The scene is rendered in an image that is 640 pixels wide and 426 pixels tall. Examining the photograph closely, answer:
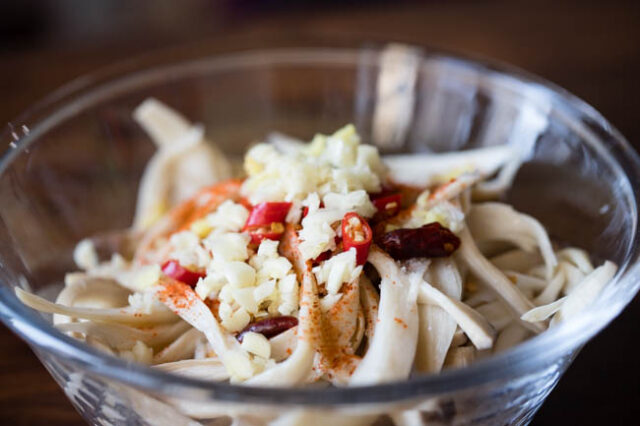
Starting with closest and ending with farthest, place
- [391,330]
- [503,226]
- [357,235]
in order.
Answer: [391,330], [357,235], [503,226]

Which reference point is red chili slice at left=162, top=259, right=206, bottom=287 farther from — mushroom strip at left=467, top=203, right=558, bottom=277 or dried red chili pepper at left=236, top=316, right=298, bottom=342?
mushroom strip at left=467, top=203, right=558, bottom=277

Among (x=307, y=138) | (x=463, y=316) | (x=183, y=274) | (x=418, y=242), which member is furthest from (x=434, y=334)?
(x=307, y=138)

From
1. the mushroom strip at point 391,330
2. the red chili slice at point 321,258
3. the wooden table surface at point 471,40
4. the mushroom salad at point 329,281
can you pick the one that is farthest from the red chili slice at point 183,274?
the wooden table surface at point 471,40

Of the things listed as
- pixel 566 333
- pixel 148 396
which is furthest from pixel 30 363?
pixel 566 333

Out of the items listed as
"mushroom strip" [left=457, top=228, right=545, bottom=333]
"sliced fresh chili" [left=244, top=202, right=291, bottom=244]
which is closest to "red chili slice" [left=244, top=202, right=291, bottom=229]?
"sliced fresh chili" [left=244, top=202, right=291, bottom=244]

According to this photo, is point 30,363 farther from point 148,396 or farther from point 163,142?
point 148,396

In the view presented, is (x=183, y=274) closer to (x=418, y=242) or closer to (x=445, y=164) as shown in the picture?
(x=418, y=242)
